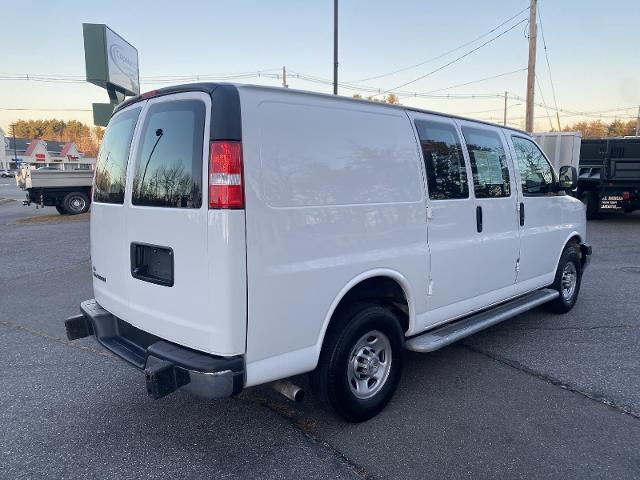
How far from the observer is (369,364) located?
10.8 feet

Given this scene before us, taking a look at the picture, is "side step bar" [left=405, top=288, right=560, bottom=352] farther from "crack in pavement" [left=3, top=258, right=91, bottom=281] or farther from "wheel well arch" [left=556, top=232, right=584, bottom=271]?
"crack in pavement" [left=3, top=258, right=91, bottom=281]

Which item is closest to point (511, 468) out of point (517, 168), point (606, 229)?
point (517, 168)

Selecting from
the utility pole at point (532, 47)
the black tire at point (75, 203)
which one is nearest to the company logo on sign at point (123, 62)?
the black tire at point (75, 203)

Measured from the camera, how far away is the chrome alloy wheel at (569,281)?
5637 millimetres

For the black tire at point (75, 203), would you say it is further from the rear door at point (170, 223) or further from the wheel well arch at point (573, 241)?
the wheel well arch at point (573, 241)

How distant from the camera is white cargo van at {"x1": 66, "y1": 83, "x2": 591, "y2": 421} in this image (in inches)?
99.5

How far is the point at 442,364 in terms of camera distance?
4230mm

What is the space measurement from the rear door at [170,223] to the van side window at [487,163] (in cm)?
246

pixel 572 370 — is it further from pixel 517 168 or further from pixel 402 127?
pixel 402 127

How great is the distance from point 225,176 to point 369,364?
5.56ft

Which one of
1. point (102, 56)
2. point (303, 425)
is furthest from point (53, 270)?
point (102, 56)

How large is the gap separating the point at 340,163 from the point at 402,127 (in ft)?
2.54

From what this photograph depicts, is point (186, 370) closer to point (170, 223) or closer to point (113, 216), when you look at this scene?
point (170, 223)

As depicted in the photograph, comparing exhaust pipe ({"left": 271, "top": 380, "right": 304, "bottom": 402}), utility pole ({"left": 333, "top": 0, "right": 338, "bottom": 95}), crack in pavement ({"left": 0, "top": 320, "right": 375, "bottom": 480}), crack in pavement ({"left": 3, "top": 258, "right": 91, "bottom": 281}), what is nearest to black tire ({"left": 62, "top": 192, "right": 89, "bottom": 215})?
crack in pavement ({"left": 3, "top": 258, "right": 91, "bottom": 281})
